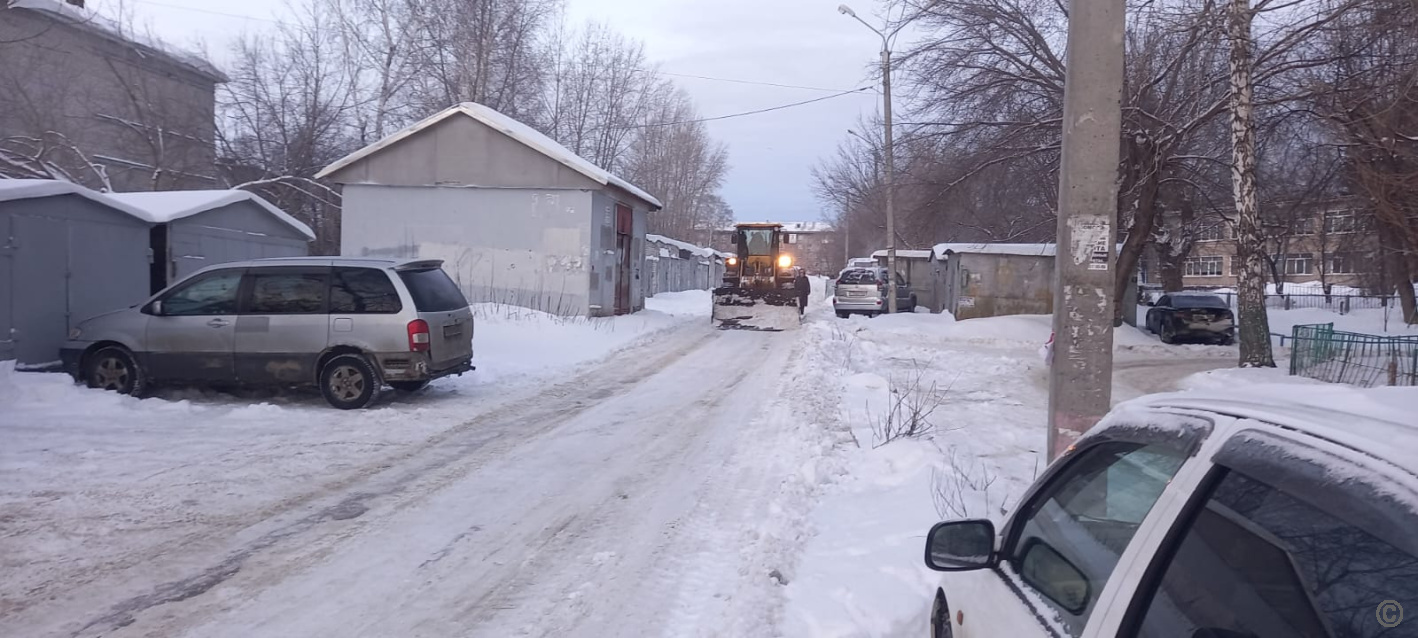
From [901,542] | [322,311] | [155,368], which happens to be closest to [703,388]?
[322,311]

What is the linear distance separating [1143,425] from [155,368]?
12363 millimetres

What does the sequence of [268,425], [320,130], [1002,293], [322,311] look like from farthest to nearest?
[320,130] → [1002,293] → [322,311] → [268,425]

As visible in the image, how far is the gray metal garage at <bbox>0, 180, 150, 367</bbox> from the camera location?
1242 cm

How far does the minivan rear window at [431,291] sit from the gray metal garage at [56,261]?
5.22 m

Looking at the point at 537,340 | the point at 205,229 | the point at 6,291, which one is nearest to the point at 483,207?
the point at 537,340

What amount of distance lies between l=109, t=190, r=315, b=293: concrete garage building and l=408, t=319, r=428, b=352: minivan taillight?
6.57 metres

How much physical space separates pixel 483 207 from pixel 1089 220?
951 inches

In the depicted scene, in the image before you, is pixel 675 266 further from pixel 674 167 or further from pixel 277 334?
pixel 277 334

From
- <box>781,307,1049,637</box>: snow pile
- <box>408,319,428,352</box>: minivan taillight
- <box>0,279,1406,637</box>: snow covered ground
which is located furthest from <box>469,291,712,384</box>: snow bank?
<box>781,307,1049,637</box>: snow pile

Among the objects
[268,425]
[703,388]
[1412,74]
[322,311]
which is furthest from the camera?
[703,388]

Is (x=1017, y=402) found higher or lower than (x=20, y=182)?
lower

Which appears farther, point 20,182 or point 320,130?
point 320,130

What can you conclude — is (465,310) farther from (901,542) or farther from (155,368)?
(901,542)

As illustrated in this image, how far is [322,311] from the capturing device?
38.7 ft
